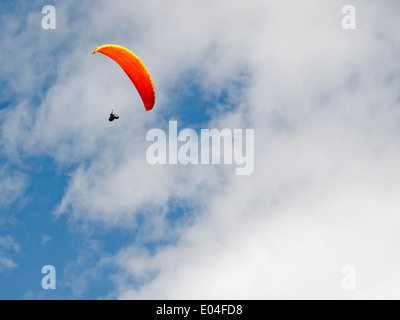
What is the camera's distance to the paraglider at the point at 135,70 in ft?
146

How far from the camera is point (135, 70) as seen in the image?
45469 mm

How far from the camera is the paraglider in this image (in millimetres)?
44469
